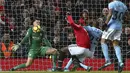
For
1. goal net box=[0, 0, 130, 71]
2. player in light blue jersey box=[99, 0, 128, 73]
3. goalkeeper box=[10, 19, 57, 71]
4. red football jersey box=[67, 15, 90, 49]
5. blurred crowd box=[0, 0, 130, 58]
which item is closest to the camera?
player in light blue jersey box=[99, 0, 128, 73]

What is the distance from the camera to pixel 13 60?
19.3 metres

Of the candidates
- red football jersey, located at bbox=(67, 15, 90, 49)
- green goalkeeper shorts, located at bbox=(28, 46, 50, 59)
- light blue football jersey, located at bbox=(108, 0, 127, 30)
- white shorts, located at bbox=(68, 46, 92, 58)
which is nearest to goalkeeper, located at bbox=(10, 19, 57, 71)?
green goalkeeper shorts, located at bbox=(28, 46, 50, 59)

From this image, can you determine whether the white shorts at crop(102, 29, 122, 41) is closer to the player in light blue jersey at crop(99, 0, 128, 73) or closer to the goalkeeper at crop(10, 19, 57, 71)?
the player in light blue jersey at crop(99, 0, 128, 73)

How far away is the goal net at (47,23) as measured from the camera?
19.3 m

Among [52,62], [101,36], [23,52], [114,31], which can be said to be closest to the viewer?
[114,31]

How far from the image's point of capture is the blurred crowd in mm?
19516

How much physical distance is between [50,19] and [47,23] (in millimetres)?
175

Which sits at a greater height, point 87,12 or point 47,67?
point 87,12

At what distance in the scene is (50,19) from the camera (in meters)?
20.2

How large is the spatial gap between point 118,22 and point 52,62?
141 inches

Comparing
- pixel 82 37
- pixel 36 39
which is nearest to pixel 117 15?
Result: pixel 82 37

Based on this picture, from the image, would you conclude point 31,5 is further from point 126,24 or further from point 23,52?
point 126,24

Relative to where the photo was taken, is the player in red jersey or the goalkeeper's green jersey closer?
the player in red jersey

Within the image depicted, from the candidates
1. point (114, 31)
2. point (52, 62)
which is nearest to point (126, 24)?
point (52, 62)
